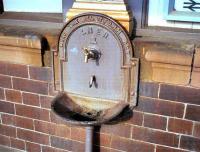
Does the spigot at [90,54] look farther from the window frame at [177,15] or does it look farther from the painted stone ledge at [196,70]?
the painted stone ledge at [196,70]

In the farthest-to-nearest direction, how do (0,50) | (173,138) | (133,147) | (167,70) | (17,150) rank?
(17,150) < (0,50) < (133,147) < (173,138) < (167,70)

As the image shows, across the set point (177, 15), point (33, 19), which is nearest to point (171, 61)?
point (177, 15)

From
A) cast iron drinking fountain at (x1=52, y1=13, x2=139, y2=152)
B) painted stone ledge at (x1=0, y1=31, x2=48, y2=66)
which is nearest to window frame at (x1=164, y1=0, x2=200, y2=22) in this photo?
cast iron drinking fountain at (x1=52, y1=13, x2=139, y2=152)

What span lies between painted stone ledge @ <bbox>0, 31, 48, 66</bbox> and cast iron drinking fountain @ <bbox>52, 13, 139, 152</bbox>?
17 cm

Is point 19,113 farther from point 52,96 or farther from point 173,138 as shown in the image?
point 173,138

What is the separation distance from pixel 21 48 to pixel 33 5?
1.04 feet

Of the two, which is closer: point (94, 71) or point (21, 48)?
point (94, 71)

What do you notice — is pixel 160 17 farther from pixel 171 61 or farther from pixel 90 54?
pixel 90 54

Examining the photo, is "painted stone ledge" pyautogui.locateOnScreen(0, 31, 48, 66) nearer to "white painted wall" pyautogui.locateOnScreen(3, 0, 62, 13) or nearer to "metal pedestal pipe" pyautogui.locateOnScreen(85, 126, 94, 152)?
"white painted wall" pyautogui.locateOnScreen(3, 0, 62, 13)

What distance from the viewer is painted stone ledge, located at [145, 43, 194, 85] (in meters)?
1.62

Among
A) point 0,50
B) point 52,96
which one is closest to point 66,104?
point 52,96

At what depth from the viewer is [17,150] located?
240 centimetres

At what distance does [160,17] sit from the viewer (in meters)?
1.77

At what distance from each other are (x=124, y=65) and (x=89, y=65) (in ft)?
0.75
